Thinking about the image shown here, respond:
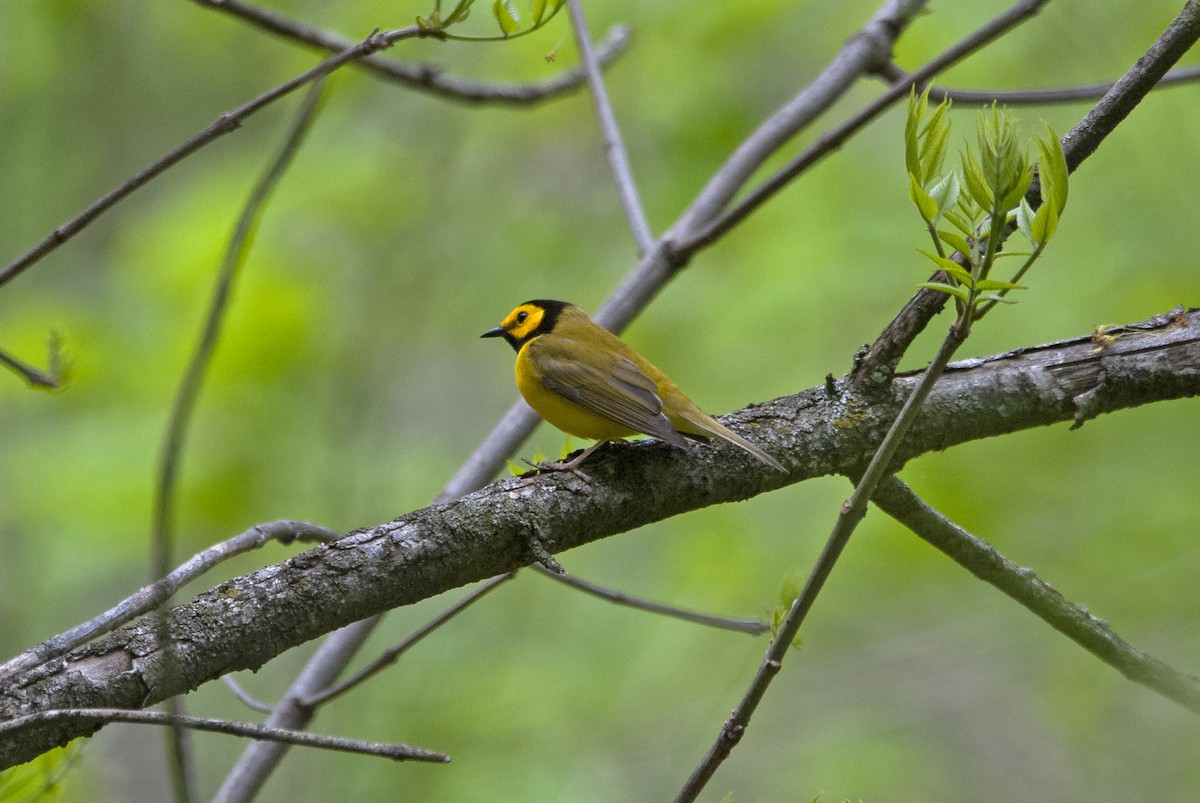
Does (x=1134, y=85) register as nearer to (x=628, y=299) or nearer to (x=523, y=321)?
(x=628, y=299)

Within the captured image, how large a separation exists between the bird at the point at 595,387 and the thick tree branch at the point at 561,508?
0.52 meters

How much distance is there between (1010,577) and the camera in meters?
3.16

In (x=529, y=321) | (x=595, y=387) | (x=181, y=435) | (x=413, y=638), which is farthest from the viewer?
(x=529, y=321)

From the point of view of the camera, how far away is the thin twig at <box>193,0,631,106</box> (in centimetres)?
418

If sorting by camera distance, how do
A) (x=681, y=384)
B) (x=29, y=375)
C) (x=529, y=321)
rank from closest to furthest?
(x=29, y=375), (x=529, y=321), (x=681, y=384)

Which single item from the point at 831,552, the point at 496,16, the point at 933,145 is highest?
the point at 496,16

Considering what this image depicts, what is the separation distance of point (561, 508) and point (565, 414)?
1.56 metres

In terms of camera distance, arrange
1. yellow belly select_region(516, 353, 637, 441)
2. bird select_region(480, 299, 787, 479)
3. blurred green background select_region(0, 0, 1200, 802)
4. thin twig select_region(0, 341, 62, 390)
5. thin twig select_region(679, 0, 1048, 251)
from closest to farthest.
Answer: thin twig select_region(0, 341, 62, 390) → bird select_region(480, 299, 787, 479) → thin twig select_region(679, 0, 1048, 251) → yellow belly select_region(516, 353, 637, 441) → blurred green background select_region(0, 0, 1200, 802)

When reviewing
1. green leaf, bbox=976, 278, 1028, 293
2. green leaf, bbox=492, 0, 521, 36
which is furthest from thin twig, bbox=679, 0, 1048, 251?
green leaf, bbox=976, 278, 1028, 293

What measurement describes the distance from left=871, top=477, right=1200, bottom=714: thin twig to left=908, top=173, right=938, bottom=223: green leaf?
45.1 inches

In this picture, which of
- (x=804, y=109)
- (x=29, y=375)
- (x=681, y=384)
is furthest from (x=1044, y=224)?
Answer: (x=681, y=384)

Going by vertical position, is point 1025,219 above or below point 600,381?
below

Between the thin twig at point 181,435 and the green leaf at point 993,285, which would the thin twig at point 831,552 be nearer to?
the green leaf at point 993,285

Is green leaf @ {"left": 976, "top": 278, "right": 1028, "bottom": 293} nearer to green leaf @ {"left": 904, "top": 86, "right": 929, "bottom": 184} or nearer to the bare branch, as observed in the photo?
green leaf @ {"left": 904, "top": 86, "right": 929, "bottom": 184}
